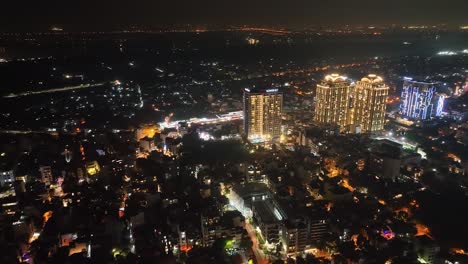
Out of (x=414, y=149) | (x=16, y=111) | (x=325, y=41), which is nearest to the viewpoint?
(x=414, y=149)

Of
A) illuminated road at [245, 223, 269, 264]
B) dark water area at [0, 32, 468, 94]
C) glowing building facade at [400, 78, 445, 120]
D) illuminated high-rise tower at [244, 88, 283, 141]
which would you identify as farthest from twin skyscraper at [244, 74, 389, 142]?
dark water area at [0, 32, 468, 94]

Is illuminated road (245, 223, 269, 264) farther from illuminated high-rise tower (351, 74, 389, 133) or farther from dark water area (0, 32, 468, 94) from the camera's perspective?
dark water area (0, 32, 468, 94)

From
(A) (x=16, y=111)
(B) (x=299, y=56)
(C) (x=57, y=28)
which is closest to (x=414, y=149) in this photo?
(A) (x=16, y=111)

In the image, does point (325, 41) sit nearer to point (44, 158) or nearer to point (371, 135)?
point (371, 135)

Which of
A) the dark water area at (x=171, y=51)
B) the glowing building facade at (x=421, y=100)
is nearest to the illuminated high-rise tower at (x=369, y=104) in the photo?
the glowing building facade at (x=421, y=100)

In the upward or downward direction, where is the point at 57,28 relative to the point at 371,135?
upward

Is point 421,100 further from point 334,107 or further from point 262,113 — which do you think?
point 262,113
